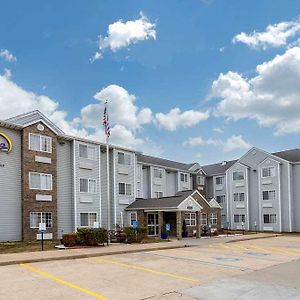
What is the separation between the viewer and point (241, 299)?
990cm

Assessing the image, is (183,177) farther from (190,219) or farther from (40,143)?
(40,143)

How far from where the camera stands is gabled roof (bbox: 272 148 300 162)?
47.1 metres

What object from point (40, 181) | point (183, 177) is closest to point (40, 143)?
point (40, 181)

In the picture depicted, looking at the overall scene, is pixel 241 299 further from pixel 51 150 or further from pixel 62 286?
pixel 51 150

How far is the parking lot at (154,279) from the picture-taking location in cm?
1060

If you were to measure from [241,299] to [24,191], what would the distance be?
75.0 ft

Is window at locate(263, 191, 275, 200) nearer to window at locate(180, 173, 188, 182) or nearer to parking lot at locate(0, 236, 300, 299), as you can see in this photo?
window at locate(180, 173, 188, 182)

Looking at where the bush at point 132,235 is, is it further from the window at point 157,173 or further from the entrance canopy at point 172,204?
the window at point 157,173

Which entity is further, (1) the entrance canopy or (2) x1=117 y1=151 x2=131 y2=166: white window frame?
(2) x1=117 y1=151 x2=131 y2=166: white window frame

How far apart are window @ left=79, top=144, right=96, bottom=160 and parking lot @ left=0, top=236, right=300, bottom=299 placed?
54.2ft

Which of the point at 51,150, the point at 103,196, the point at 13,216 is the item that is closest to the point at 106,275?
the point at 13,216

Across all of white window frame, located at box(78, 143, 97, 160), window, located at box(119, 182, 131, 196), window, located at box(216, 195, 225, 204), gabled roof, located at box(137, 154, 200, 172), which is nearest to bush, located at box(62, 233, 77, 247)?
white window frame, located at box(78, 143, 97, 160)

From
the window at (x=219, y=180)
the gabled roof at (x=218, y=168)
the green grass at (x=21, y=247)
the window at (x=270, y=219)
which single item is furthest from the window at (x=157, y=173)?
the green grass at (x=21, y=247)

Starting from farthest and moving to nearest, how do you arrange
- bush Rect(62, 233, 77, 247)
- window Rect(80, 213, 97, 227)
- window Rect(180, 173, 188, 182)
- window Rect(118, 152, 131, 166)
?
window Rect(180, 173, 188, 182)
window Rect(118, 152, 131, 166)
window Rect(80, 213, 97, 227)
bush Rect(62, 233, 77, 247)
